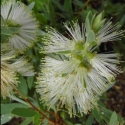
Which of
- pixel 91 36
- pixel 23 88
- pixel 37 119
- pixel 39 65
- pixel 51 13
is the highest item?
pixel 51 13

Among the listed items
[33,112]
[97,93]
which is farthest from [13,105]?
[97,93]

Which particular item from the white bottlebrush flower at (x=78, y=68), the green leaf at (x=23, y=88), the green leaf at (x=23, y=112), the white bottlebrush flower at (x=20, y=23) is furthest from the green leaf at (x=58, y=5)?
the green leaf at (x=23, y=112)

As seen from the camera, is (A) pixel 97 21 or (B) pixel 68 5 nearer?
(A) pixel 97 21

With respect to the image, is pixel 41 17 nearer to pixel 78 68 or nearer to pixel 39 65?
pixel 39 65

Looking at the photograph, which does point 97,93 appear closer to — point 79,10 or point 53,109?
point 53,109

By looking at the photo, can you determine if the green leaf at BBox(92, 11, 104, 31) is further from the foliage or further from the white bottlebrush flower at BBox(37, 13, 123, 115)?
the foliage

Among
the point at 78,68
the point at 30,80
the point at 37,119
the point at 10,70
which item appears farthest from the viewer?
the point at 30,80

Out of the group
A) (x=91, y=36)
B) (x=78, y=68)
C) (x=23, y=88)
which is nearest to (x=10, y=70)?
(x=23, y=88)
